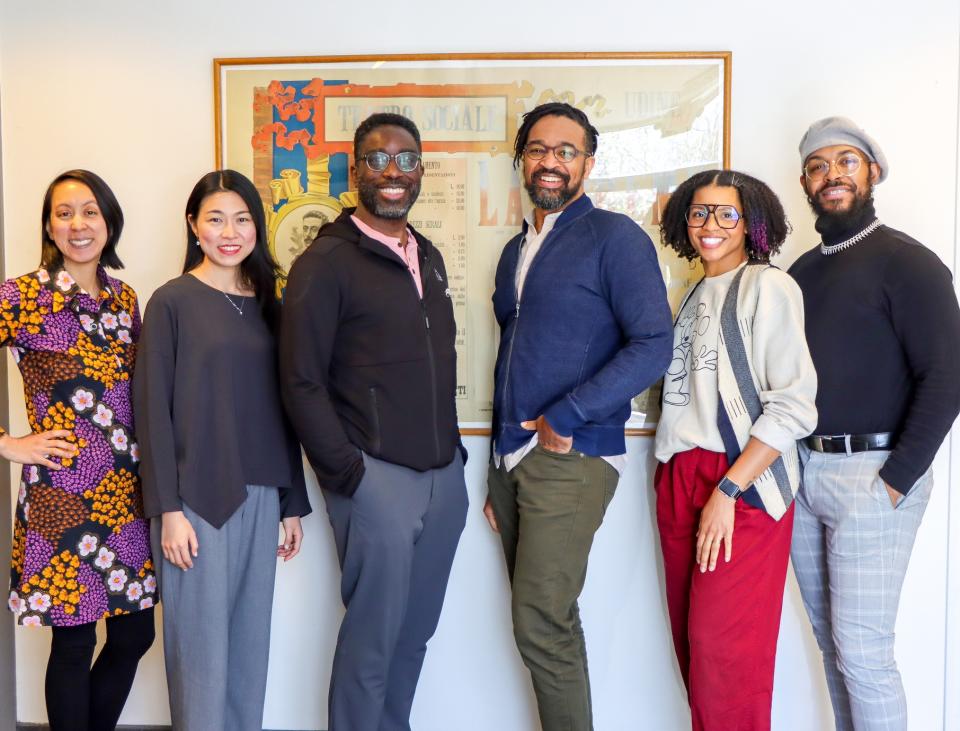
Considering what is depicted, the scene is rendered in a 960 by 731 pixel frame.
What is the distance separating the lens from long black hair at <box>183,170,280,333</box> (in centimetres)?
188

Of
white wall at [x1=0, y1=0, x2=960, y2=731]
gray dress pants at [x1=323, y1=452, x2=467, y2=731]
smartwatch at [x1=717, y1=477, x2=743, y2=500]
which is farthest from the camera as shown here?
white wall at [x1=0, y1=0, x2=960, y2=731]

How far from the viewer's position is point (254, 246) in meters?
1.92

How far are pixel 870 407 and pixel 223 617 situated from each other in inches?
66.9

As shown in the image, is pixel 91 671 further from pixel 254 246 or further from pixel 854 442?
pixel 854 442

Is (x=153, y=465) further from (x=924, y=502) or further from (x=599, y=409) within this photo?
(x=924, y=502)

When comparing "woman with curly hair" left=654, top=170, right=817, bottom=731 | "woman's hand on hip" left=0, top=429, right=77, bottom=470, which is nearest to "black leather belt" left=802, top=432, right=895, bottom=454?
"woman with curly hair" left=654, top=170, right=817, bottom=731

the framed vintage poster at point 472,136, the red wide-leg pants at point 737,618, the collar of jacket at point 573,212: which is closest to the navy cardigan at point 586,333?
the collar of jacket at point 573,212

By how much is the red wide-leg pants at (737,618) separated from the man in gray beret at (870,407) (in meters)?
0.18

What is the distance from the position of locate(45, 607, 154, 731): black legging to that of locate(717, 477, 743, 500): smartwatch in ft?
4.94

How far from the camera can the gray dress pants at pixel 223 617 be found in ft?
5.84

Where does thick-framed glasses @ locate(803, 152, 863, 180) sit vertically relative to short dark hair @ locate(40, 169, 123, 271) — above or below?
above

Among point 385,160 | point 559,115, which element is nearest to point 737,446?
point 559,115

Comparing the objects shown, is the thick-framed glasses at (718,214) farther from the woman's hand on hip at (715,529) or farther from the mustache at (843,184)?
the woman's hand on hip at (715,529)

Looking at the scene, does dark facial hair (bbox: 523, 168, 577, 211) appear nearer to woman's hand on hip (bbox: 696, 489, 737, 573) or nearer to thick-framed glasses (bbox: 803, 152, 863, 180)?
thick-framed glasses (bbox: 803, 152, 863, 180)
